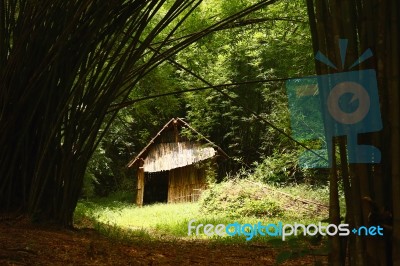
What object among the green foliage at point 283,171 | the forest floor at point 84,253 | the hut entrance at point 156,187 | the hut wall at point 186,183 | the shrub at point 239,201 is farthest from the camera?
the hut entrance at point 156,187

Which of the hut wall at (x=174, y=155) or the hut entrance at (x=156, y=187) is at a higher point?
the hut wall at (x=174, y=155)

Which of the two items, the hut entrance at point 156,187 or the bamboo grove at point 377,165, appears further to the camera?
the hut entrance at point 156,187

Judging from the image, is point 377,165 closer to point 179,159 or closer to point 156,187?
point 179,159

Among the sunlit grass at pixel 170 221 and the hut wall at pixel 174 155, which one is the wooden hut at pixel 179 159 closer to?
the hut wall at pixel 174 155

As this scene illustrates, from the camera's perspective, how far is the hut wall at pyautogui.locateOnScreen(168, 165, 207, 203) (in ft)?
41.9

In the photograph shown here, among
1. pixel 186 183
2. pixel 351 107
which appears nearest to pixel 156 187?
pixel 186 183

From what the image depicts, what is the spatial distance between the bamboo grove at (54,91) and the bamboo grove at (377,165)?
57.3 inches

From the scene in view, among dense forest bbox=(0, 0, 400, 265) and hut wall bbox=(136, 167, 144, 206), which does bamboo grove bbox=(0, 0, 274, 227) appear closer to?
dense forest bbox=(0, 0, 400, 265)

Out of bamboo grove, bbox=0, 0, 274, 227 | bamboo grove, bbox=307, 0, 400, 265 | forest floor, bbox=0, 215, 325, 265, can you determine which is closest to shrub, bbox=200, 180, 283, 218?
forest floor, bbox=0, 215, 325, 265

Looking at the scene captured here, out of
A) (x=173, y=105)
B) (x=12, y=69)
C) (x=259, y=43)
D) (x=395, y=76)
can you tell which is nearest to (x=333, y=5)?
(x=395, y=76)

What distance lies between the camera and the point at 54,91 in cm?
283

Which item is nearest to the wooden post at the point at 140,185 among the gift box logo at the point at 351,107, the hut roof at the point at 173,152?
the hut roof at the point at 173,152

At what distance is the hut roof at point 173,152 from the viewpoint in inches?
496

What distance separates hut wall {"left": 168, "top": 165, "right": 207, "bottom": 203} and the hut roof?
40 cm
